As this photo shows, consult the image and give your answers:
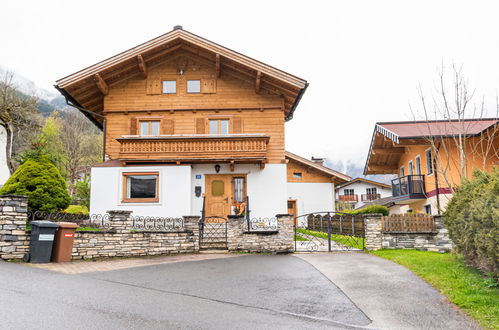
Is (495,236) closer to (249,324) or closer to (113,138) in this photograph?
(249,324)

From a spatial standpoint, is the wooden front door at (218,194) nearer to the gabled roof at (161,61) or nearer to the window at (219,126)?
the window at (219,126)

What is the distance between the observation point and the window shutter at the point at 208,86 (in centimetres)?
1995

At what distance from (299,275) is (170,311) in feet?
13.3

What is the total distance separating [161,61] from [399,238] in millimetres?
13529

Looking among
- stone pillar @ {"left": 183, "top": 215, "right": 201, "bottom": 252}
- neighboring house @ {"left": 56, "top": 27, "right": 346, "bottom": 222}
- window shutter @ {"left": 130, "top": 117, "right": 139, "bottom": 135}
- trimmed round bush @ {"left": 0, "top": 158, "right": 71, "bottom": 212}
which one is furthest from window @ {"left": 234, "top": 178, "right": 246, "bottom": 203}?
trimmed round bush @ {"left": 0, "top": 158, "right": 71, "bottom": 212}

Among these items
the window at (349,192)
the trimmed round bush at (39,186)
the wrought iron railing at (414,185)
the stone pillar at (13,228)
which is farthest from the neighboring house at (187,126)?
the window at (349,192)

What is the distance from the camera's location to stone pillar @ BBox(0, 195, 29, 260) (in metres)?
10.5

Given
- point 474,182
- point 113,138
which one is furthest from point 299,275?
point 113,138

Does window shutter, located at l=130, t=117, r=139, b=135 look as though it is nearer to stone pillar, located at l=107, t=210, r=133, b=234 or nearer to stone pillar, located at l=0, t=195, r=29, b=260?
stone pillar, located at l=107, t=210, r=133, b=234

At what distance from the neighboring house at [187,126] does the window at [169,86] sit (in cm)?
5

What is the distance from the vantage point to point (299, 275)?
9703 mm

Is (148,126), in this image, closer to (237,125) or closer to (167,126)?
(167,126)

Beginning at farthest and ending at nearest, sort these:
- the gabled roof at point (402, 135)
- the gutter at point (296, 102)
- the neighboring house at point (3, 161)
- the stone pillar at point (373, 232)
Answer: the neighboring house at point (3, 161) < the gabled roof at point (402, 135) < the gutter at point (296, 102) < the stone pillar at point (373, 232)

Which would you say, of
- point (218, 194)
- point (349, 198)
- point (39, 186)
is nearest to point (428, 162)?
point (218, 194)
